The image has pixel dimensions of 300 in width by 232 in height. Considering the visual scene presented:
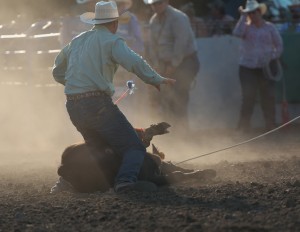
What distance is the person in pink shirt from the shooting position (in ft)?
49.1

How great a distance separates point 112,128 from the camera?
27.4 ft

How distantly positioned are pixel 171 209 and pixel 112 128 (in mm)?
1575

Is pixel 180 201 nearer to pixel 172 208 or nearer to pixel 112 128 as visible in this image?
pixel 172 208

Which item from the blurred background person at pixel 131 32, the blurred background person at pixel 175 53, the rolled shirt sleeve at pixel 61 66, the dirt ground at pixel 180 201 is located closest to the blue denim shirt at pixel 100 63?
the rolled shirt sleeve at pixel 61 66

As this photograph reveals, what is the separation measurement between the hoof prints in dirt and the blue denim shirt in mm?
922

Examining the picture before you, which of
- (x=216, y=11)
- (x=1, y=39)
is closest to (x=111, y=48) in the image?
(x=1, y=39)

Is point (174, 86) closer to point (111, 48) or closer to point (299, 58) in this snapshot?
point (299, 58)

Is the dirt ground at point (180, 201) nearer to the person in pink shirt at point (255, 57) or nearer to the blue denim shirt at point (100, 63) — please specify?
the blue denim shirt at point (100, 63)

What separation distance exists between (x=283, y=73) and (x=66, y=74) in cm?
859

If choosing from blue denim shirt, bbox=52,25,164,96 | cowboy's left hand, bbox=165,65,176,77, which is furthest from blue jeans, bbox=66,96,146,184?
cowboy's left hand, bbox=165,65,176,77

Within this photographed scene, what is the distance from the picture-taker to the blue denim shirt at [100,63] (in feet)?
27.1

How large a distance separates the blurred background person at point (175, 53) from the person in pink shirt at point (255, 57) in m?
1.10

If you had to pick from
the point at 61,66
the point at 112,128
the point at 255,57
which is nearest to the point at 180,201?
the point at 112,128

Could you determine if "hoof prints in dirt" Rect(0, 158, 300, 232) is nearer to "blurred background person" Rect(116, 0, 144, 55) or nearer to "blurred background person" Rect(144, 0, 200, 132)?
"blurred background person" Rect(144, 0, 200, 132)
